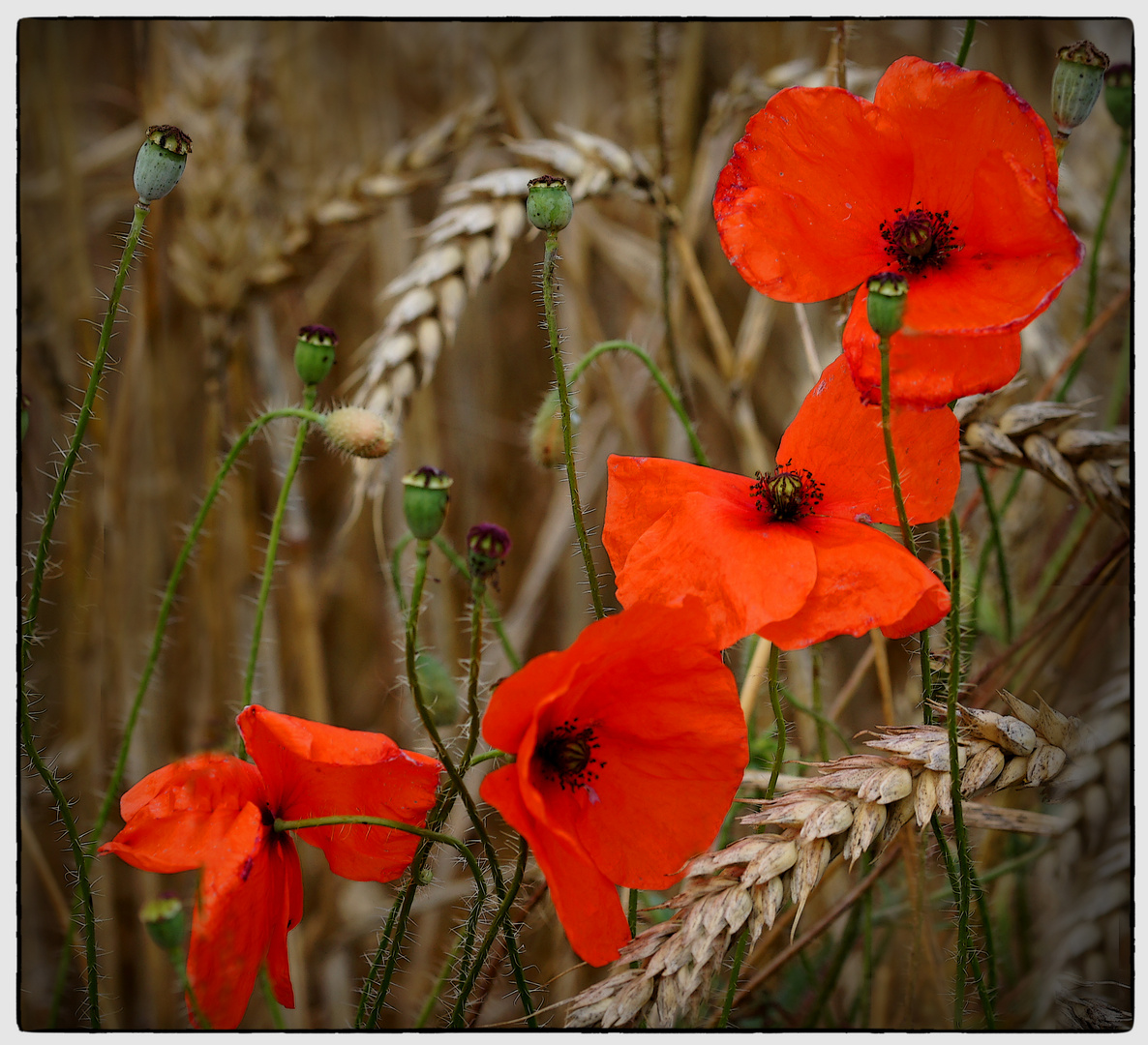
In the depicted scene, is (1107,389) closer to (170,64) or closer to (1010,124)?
(1010,124)

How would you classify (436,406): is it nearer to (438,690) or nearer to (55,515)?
(438,690)

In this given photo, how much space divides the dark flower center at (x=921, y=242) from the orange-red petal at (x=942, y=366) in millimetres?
73

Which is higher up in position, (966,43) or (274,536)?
(966,43)

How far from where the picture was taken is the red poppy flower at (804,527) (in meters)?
0.48

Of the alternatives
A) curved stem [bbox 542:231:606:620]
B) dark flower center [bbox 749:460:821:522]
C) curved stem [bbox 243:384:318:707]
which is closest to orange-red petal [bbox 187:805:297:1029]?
curved stem [bbox 243:384:318:707]

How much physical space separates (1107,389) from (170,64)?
94cm

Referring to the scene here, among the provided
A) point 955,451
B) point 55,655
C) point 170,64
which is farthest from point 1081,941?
point 170,64

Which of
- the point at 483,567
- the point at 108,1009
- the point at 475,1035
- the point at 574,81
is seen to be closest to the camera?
the point at 483,567

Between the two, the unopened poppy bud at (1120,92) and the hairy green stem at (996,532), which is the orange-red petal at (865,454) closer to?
the hairy green stem at (996,532)

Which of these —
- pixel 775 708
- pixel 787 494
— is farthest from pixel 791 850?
pixel 787 494

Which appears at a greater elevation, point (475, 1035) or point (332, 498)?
point (332, 498)

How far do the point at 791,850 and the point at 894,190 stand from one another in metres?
0.37

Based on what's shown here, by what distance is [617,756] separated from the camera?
540mm

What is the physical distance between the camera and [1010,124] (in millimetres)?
539
